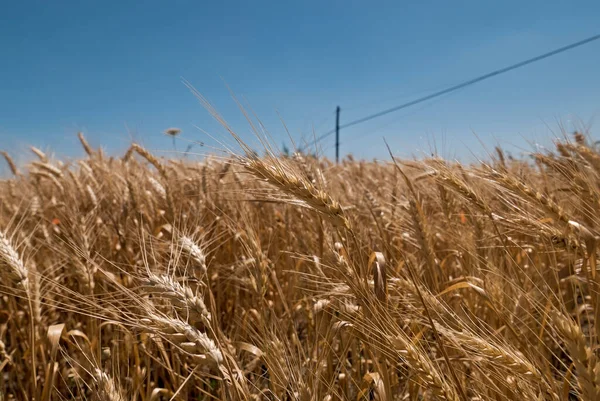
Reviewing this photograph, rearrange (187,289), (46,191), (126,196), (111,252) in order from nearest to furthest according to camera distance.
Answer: (187,289)
(111,252)
(126,196)
(46,191)

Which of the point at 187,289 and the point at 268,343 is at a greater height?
the point at 187,289

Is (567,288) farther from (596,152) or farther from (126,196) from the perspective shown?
(126,196)

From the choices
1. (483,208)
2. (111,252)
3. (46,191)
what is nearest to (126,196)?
(111,252)

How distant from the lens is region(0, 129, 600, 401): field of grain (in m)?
0.89

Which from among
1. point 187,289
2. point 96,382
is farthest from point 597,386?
point 96,382

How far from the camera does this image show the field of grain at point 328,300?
89 cm

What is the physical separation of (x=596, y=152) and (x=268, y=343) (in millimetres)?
1576

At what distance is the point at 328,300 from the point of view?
1503 millimetres

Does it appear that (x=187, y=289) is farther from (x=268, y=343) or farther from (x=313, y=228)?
(x=313, y=228)

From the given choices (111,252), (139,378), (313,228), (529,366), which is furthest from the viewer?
(111,252)

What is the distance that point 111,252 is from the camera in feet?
7.28

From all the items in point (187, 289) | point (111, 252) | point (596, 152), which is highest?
point (596, 152)

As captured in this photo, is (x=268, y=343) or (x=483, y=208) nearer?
(x=268, y=343)

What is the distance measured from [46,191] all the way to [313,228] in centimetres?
274
